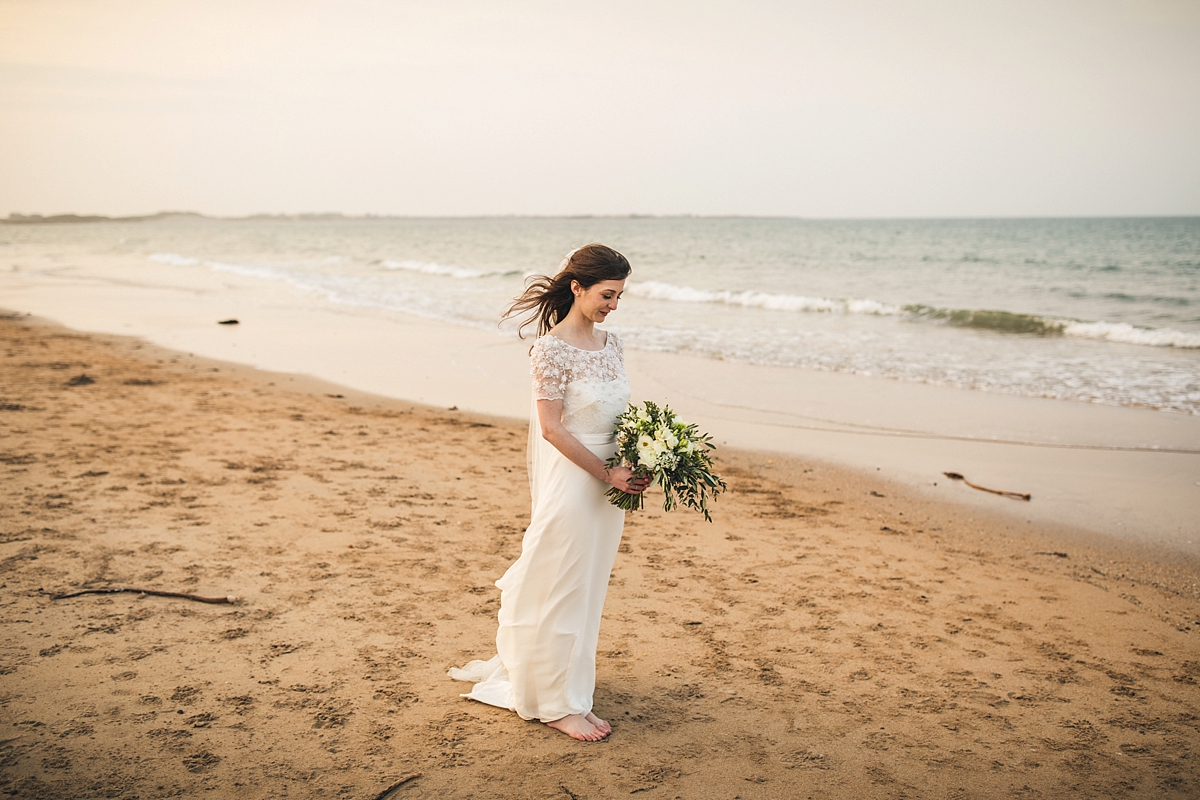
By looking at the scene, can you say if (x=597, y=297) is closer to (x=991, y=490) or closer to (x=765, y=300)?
(x=991, y=490)

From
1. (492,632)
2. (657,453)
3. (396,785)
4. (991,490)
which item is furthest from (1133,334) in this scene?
(396,785)

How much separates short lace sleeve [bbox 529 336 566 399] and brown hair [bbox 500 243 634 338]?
15 cm

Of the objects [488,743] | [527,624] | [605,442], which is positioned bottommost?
[488,743]

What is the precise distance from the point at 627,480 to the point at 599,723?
1.16 meters

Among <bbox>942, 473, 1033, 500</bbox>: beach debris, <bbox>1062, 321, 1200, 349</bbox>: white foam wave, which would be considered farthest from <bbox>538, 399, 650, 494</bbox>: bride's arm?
<bbox>1062, 321, 1200, 349</bbox>: white foam wave

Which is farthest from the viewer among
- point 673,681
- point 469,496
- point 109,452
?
point 109,452

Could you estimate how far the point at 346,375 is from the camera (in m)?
12.0

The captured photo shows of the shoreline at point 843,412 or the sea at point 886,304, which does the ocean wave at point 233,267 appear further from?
the shoreline at point 843,412

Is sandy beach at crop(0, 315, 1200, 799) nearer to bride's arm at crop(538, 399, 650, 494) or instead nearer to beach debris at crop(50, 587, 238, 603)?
beach debris at crop(50, 587, 238, 603)

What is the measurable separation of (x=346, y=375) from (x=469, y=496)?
6.19m

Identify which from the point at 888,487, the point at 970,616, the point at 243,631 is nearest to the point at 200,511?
the point at 243,631

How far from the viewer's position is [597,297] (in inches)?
133

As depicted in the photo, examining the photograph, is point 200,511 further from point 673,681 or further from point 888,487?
point 888,487

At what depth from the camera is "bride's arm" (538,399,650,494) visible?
331cm
